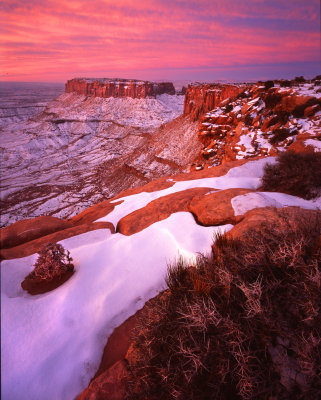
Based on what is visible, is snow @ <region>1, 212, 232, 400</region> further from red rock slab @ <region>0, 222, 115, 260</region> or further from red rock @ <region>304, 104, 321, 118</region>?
red rock @ <region>304, 104, 321, 118</region>

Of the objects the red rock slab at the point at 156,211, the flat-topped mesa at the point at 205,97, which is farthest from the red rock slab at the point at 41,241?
the flat-topped mesa at the point at 205,97

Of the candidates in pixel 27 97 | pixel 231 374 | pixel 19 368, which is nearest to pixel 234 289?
pixel 231 374

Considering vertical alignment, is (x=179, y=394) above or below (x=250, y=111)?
below

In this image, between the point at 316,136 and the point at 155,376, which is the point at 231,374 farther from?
the point at 316,136

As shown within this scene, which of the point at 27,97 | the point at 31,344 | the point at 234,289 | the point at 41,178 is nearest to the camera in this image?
the point at 234,289

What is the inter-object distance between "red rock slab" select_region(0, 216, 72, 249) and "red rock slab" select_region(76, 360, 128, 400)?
4.56 metres

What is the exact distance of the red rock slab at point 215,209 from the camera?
462 cm

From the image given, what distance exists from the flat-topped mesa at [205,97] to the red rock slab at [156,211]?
143 feet

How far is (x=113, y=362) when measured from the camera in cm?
235

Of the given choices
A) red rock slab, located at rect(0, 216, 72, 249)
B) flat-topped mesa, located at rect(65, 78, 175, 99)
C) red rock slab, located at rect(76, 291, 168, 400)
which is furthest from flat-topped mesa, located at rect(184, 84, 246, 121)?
red rock slab, located at rect(76, 291, 168, 400)

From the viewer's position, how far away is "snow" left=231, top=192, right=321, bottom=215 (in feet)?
15.1

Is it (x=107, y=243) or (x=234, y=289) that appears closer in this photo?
(x=234, y=289)

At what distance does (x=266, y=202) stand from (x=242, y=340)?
12.5 feet

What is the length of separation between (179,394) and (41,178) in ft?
186
